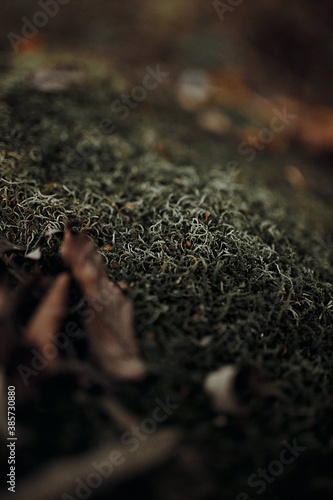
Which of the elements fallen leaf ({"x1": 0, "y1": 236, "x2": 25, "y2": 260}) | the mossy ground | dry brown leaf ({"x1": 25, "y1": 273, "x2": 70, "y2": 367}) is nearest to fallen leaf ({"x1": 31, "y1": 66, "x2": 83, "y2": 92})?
the mossy ground

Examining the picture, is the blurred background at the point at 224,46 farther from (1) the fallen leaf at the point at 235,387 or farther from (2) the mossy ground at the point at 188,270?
(1) the fallen leaf at the point at 235,387

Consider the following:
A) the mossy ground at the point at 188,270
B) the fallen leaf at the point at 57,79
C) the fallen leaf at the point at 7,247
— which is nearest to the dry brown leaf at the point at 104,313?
the mossy ground at the point at 188,270

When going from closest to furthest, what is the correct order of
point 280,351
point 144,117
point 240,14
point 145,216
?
point 280,351, point 145,216, point 144,117, point 240,14

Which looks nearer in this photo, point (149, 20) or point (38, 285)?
point (38, 285)

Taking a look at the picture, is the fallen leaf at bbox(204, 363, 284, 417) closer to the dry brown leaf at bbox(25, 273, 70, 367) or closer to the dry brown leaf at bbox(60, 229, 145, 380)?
the dry brown leaf at bbox(60, 229, 145, 380)

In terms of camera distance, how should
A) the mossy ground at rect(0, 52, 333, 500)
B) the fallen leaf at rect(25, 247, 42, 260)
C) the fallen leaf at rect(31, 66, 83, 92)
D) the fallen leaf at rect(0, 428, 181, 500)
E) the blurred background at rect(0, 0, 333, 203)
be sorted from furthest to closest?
the blurred background at rect(0, 0, 333, 203)
the fallen leaf at rect(31, 66, 83, 92)
the fallen leaf at rect(25, 247, 42, 260)
the mossy ground at rect(0, 52, 333, 500)
the fallen leaf at rect(0, 428, 181, 500)

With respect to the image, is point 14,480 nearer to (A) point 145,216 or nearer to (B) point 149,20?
(A) point 145,216

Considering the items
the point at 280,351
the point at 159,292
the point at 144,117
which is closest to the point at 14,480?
the point at 159,292
